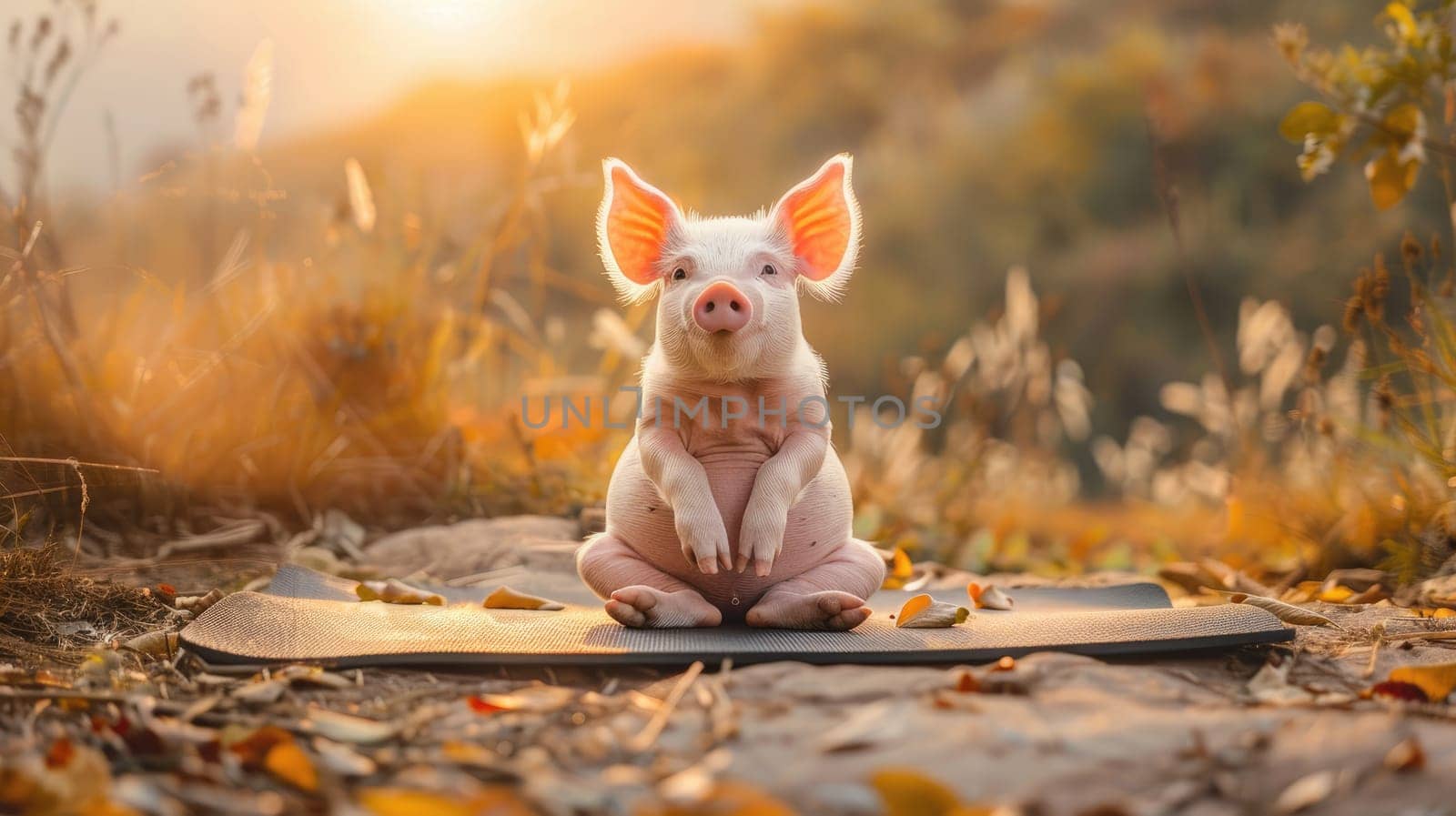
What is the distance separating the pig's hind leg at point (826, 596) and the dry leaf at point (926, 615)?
10 cm

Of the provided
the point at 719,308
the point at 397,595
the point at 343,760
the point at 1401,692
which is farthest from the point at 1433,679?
the point at 397,595

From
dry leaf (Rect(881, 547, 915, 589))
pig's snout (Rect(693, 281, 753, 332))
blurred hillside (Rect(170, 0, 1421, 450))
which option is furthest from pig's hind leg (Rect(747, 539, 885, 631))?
blurred hillside (Rect(170, 0, 1421, 450))

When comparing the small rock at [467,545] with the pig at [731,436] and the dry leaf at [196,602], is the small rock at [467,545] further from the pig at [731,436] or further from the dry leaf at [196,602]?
the pig at [731,436]

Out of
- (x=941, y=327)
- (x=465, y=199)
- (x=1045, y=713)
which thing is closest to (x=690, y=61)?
(x=941, y=327)

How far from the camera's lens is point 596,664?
223 centimetres

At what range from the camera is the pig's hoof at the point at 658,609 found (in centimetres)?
253

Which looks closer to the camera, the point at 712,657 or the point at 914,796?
the point at 914,796

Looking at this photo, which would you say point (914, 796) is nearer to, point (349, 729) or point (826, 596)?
point (349, 729)

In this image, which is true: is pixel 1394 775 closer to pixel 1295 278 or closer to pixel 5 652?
Answer: pixel 5 652

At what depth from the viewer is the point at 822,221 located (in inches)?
113

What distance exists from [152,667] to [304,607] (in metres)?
0.45

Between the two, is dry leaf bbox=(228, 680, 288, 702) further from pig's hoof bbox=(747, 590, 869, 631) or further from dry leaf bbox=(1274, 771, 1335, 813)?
dry leaf bbox=(1274, 771, 1335, 813)

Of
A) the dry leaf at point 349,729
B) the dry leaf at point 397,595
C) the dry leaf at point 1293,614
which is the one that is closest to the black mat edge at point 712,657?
the dry leaf at point 349,729

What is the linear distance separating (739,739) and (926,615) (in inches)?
37.6
